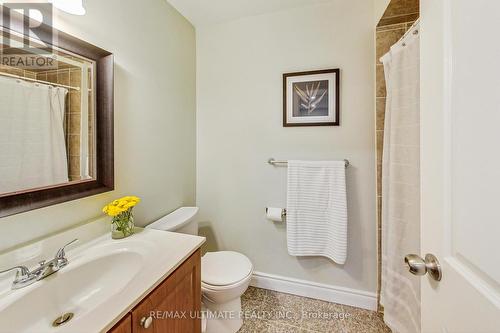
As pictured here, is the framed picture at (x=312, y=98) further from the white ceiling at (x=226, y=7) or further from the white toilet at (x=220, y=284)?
the white toilet at (x=220, y=284)

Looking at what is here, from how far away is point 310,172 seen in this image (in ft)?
5.63

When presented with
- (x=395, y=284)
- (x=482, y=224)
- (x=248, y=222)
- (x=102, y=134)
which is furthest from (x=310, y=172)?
(x=102, y=134)

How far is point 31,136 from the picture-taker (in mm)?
904

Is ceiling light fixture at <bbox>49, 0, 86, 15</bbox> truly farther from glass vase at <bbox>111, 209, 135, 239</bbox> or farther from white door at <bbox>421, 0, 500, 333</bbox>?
white door at <bbox>421, 0, 500, 333</bbox>

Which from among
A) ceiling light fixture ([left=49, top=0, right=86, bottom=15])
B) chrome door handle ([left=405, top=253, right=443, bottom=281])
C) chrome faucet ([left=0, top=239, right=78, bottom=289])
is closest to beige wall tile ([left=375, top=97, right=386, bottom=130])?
chrome door handle ([left=405, top=253, right=443, bottom=281])

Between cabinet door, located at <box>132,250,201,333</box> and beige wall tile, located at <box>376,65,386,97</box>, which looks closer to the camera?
cabinet door, located at <box>132,250,201,333</box>

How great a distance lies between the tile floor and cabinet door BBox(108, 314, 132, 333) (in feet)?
3.56

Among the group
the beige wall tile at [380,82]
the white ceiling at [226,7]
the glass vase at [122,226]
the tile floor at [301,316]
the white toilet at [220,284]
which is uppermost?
the white ceiling at [226,7]

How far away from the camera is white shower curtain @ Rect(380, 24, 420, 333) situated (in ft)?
3.72

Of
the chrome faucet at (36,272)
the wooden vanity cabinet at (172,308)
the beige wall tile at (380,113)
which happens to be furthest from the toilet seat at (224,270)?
the beige wall tile at (380,113)

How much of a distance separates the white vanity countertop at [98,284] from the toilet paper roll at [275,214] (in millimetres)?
806

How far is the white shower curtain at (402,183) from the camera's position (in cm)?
113

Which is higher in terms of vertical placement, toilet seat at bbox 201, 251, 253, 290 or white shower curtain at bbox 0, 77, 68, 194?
white shower curtain at bbox 0, 77, 68, 194

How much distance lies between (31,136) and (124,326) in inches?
32.9
